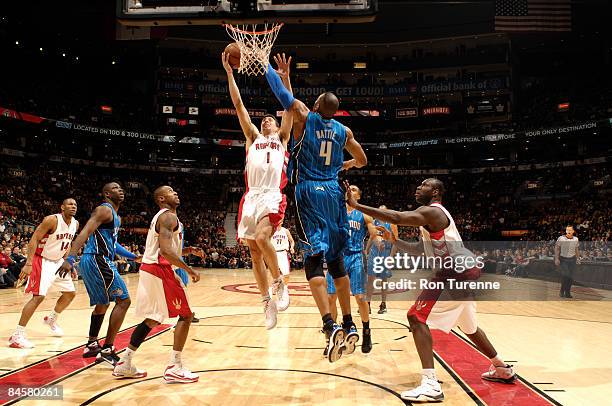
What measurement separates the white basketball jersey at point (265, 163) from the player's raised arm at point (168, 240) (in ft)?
3.63

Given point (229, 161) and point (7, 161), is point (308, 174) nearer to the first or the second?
point (7, 161)

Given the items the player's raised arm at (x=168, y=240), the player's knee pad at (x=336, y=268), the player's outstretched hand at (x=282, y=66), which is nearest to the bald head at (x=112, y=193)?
the player's raised arm at (x=168, y=240)

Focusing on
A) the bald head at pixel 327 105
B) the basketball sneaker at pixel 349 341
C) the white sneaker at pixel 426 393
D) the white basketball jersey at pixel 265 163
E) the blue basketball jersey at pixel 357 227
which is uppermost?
the bald head at pixel 327 105

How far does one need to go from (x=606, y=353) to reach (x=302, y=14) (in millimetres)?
5722

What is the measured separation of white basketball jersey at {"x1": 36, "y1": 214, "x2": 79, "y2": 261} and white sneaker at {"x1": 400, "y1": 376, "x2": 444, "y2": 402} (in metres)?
5.50

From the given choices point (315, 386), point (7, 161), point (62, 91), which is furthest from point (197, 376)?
point (62, 91)

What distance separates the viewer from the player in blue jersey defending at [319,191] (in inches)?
175

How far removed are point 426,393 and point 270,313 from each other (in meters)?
1.70

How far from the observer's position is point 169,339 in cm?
712

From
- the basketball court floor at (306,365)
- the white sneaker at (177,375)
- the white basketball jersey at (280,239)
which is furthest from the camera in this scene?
the white basketball jersey at (280,239)

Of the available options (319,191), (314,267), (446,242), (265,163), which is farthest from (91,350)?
(446,242)

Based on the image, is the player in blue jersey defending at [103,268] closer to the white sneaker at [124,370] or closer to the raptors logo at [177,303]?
the white sneaker at [124,370]

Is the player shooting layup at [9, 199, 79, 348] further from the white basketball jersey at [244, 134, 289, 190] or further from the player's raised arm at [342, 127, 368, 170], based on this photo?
the player's raised arm at [342, 127, 368, 170]

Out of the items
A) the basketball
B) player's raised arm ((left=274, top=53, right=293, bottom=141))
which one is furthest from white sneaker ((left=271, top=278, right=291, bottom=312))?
the basketball
